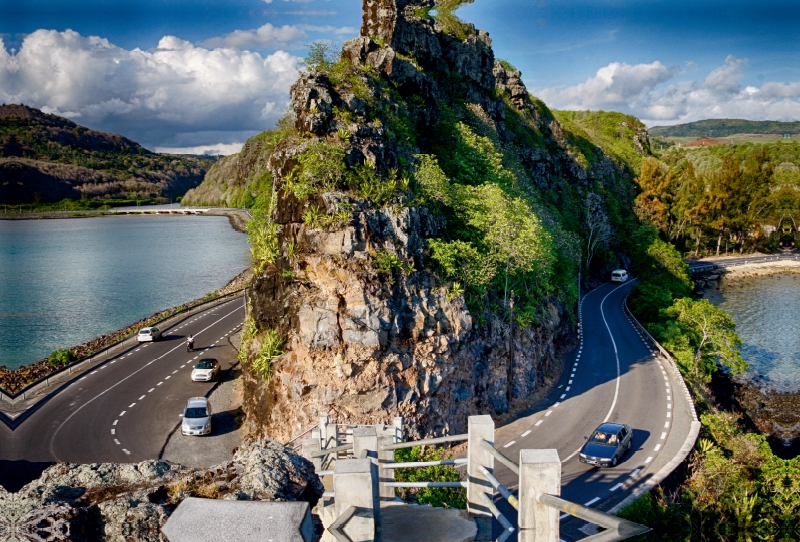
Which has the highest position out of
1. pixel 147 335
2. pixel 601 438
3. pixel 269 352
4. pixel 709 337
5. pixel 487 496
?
pixel 487 496

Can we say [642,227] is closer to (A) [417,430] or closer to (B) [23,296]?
(A) [417,430]

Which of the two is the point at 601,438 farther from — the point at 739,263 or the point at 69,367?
the point at 739,263

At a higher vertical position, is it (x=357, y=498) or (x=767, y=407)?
(x=357, y=498)

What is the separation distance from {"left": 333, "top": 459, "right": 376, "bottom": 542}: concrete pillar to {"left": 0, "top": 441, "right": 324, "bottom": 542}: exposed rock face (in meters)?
1.26

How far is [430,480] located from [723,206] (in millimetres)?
82597

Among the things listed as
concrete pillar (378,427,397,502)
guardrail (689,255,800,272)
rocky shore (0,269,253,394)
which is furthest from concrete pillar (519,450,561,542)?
guardrail (689,255,800,272)

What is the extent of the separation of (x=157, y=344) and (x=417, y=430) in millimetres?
24514

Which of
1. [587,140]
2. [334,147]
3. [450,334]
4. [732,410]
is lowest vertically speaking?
[732,410]

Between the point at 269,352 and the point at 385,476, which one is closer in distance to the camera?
the point at 385,476

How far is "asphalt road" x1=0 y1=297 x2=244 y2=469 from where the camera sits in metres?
24.0

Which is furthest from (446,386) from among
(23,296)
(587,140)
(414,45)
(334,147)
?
(587,140)

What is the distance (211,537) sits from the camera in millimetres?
4594

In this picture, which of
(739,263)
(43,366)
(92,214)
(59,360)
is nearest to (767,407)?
(59,360)

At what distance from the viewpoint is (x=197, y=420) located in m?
25.3
